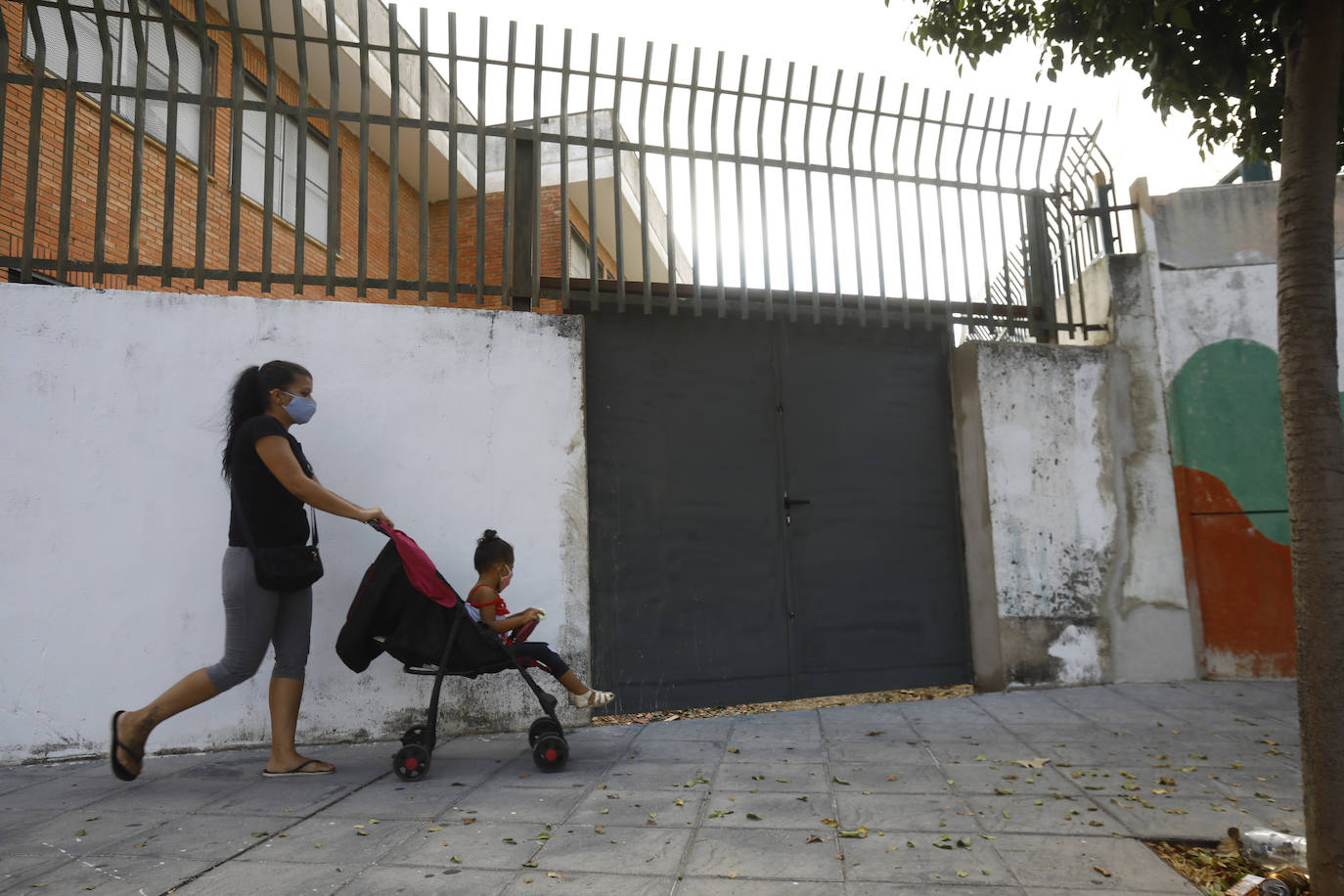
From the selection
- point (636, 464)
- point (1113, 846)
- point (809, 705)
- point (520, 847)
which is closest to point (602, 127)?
point (636, 464)

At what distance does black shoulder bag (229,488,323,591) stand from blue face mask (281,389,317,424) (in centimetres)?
43

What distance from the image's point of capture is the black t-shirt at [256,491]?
3861 mm

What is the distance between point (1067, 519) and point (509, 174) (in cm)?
426

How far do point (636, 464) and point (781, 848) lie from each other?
2.84 metres

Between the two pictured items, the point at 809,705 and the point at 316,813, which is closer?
the point at 316,813

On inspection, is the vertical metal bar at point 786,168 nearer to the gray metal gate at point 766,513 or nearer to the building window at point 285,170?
the gray metal gate at point 766,513

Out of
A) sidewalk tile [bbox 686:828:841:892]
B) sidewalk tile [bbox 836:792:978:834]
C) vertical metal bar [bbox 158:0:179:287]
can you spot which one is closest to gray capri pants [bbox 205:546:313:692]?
vertical metal bar [bbox 158:0:179:287]

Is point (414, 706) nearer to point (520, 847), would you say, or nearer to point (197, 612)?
point (197, 612)

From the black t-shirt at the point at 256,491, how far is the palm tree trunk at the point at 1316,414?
12.6ft

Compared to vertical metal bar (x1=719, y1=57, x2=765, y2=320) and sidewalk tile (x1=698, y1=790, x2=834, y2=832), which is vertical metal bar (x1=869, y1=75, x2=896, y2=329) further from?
sidewalk tile (x1=698, y1=790, x2=834, y2=832)

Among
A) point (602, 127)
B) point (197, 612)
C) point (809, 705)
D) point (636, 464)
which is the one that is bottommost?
point (809, 705)

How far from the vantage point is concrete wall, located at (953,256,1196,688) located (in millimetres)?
5602

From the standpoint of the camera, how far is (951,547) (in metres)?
5.87

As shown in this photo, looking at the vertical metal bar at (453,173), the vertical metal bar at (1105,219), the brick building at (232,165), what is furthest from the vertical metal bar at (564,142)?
the vertical metal bar at (1105,219)
